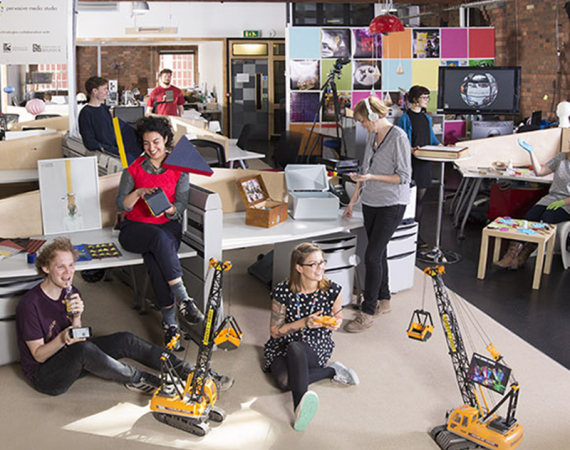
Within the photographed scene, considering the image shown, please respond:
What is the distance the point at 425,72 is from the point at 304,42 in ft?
6.35

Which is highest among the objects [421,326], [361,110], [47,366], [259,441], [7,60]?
[7,60]

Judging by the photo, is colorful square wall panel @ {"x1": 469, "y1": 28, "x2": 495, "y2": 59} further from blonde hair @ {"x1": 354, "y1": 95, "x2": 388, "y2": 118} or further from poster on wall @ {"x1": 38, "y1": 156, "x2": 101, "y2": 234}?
poster on wall @ {"x1": 38, "y1": 156, "x2": 101, "y2": 234}

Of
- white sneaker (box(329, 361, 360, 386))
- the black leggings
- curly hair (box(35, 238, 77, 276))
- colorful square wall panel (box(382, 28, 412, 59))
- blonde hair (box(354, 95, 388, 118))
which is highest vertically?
colorful square wall panel (box(382, 28, 412, 59))

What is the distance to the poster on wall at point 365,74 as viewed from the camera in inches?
435

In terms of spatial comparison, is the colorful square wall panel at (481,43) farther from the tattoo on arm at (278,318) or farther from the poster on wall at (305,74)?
the tattoo on arm at (278,318)

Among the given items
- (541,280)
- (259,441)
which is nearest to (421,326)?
(259,441)

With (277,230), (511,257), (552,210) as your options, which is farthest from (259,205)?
(552,210)

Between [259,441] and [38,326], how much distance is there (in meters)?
1.24

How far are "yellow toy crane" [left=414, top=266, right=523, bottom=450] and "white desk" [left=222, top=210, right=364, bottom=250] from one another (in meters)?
1.32

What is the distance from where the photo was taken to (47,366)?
358cm

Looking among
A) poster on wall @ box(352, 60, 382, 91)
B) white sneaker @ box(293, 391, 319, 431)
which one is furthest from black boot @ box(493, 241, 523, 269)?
poster on wall @ box(352, 60, 382, 91)

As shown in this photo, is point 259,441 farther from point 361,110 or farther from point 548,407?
point 361,110

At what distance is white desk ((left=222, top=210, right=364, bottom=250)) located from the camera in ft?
14.6

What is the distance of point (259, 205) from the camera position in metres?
4.91
